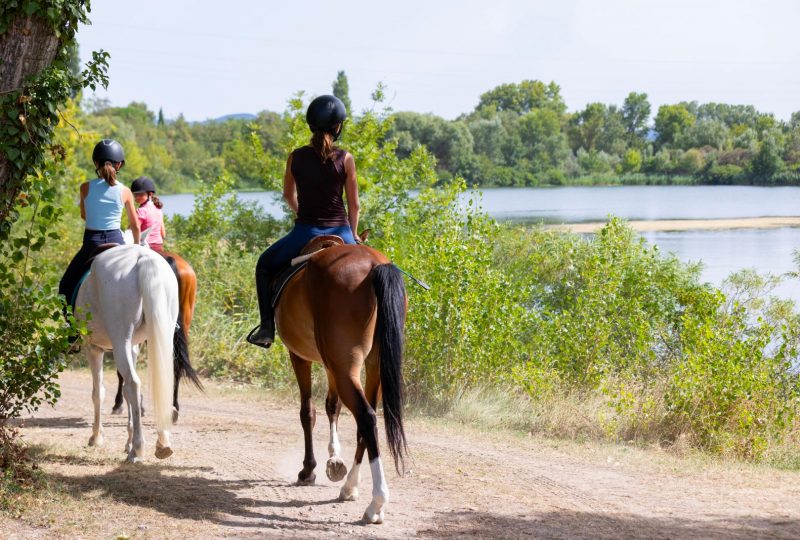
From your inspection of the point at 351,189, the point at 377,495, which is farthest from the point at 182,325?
the point at 377,495

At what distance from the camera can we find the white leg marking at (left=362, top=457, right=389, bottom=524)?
5527 millimetres

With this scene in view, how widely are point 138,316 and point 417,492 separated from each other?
8.64 feet

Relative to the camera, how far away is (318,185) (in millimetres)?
6391

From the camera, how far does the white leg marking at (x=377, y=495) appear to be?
553 cm

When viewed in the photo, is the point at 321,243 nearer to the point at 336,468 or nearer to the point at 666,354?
the point at 336,468

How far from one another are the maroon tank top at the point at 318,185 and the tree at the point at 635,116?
46.8m

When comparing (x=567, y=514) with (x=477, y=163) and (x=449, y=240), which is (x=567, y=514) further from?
(x=477, y=163)

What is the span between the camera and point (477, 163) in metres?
43.3

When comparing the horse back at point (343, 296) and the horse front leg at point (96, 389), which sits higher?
the horse back at point (343, 296)

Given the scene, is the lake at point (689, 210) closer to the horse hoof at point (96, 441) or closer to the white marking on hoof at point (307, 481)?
the horse hoof at point (96, 441)

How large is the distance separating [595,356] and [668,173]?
3340 centimetres

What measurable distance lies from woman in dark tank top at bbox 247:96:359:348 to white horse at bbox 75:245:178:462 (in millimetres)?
862

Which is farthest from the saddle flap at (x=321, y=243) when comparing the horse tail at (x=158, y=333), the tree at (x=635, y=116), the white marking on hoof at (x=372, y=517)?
the tree at (x=635, y=116)

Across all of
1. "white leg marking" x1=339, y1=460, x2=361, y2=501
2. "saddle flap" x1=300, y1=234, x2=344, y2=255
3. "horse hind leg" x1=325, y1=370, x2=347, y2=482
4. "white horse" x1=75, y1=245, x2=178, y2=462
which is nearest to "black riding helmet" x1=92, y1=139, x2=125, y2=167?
"white horse" x1=75, y1=245, x2=178, y2=462
